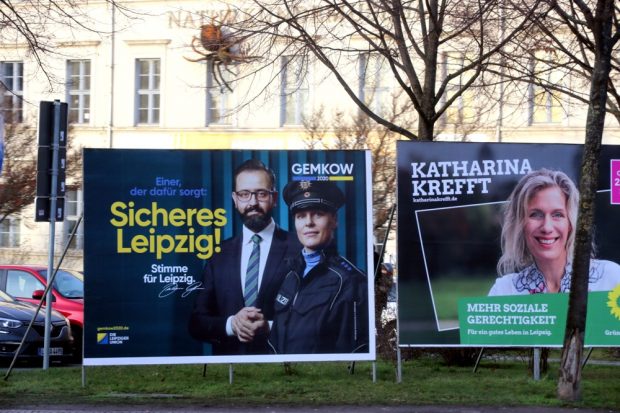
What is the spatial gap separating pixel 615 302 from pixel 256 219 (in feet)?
14.4

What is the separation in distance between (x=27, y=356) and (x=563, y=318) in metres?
7.83

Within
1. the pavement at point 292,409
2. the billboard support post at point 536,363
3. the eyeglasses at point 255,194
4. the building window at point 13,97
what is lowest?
the pavement at point 292,409

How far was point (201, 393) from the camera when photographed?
1105 centimetres

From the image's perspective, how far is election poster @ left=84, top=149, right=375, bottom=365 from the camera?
11375 mm

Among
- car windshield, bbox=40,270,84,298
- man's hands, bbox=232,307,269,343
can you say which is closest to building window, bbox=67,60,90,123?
car windshield, bbox=40,270,84,298

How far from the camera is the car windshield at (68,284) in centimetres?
1808

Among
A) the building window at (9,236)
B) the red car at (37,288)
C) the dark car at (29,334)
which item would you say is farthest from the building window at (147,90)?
the dark car at (29,334)

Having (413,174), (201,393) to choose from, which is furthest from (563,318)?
(201,393)

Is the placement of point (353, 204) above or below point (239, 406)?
above

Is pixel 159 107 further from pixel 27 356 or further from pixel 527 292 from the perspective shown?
pixel 527 292

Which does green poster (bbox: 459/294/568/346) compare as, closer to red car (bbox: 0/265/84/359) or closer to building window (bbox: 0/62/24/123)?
red car (bbox: 0/265/84/359)

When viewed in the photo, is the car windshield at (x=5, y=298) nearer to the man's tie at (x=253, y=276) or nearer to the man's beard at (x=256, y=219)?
the man's tie at (x=253, y=276)

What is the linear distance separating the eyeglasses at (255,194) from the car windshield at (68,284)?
7.23m
